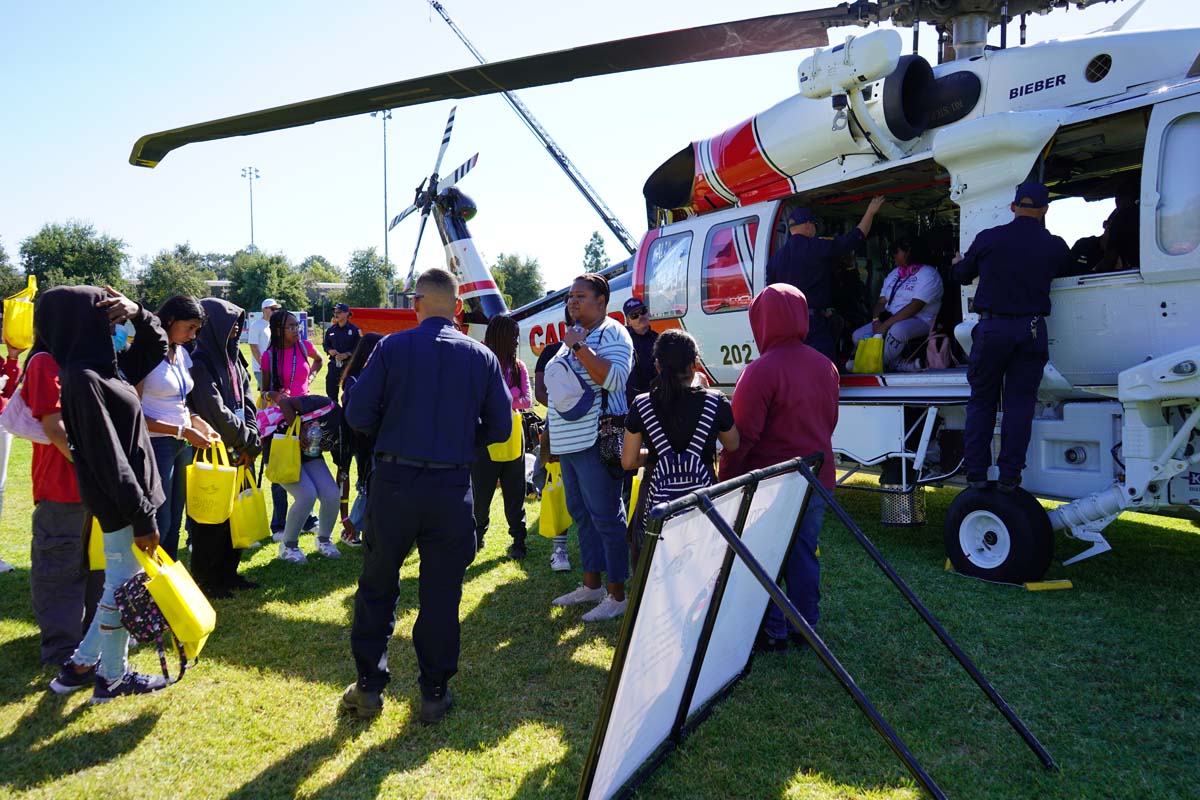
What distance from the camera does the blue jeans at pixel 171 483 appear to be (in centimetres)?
392

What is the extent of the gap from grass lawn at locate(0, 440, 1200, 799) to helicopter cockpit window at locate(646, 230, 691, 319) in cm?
296

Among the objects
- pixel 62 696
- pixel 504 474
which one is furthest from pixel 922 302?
pixel 62 696

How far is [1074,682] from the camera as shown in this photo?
3.46 metres

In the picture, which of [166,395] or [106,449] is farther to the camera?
[166,395]

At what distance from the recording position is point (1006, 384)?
456 cm

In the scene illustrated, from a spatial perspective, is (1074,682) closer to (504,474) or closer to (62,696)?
(504,474)

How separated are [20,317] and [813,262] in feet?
16.3

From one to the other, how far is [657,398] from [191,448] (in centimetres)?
300

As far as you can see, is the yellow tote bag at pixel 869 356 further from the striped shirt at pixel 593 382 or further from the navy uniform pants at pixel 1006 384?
the striped shirt at pixel 593 382

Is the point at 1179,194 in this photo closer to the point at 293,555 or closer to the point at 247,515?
the point at 247,515

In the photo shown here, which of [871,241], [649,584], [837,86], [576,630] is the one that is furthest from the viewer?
[871,241]

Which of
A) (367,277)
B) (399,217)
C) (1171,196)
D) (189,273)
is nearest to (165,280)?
(189,273)

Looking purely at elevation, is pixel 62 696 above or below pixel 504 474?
below

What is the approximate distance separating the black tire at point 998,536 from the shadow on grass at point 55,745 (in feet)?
15.0
